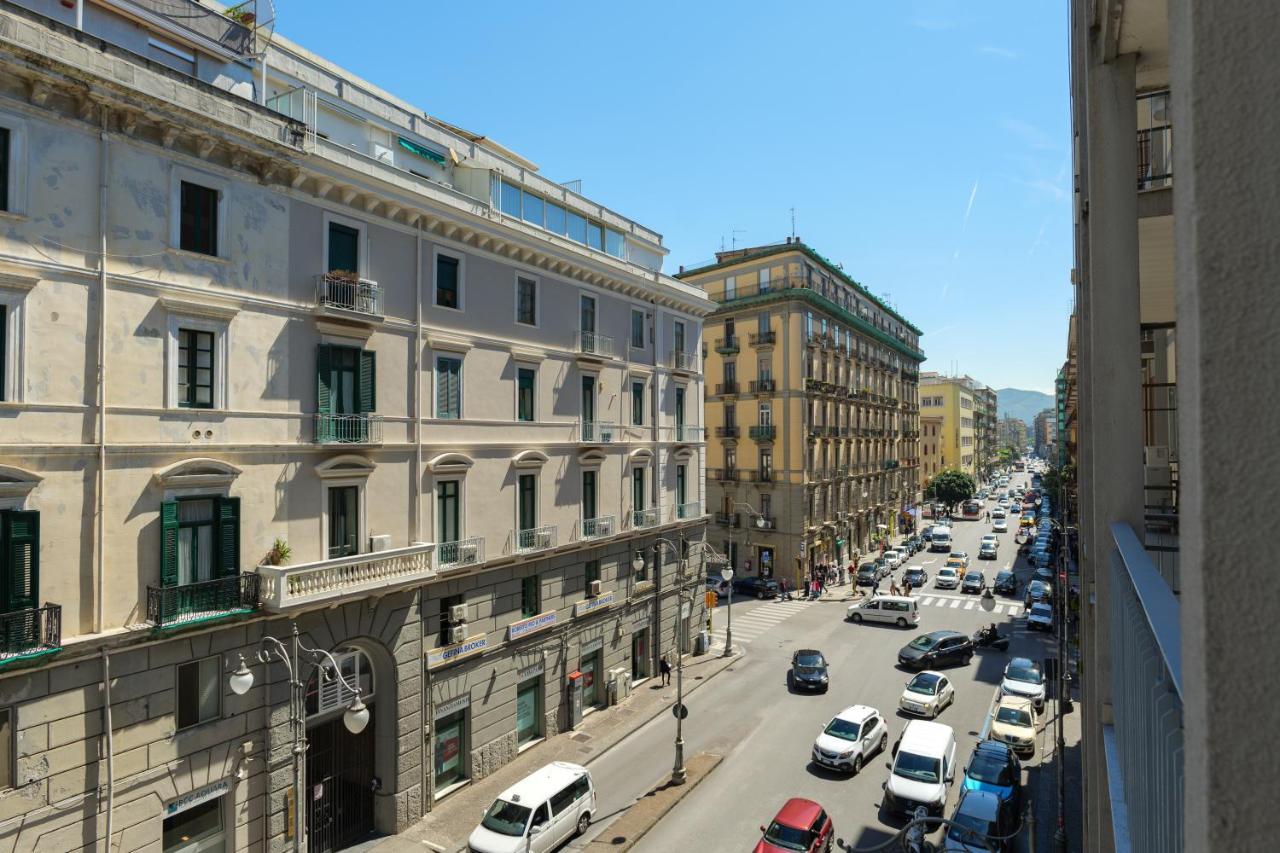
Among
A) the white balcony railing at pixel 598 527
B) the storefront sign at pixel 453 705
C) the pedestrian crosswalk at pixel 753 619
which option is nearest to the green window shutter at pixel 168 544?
the storefront sign at pixel 453 705

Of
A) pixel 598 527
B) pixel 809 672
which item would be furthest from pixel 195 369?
pixel 809 672

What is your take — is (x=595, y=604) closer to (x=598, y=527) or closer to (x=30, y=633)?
(x=598, y=527)

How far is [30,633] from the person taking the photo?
12.5m

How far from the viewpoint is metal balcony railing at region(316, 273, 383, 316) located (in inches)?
693

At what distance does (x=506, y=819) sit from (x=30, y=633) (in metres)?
10.7

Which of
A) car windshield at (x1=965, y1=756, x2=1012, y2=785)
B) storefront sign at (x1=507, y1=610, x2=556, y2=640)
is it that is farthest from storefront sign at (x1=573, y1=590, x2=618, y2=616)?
car windshield at (x1=965, y1=756, x2=1012, y2=785)

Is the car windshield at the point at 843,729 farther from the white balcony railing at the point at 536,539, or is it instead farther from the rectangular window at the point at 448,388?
the rectangular window at the point at 448,388

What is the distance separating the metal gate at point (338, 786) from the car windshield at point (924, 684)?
19.2 metres

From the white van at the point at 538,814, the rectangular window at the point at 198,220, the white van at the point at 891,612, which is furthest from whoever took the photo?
the white van at the point at 891,612

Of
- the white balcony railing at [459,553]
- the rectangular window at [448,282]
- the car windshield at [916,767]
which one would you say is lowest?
the car windshield at [916,767]

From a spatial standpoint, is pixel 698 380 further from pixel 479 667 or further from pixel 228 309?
pixel 228 309

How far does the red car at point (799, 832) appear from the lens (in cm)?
1611

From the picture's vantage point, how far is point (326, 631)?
57.0 ft

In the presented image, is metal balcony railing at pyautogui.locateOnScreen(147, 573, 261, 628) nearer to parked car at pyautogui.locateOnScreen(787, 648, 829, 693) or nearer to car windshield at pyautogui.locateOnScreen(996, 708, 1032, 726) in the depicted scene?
parked car at pyautogui.locateOnScreen(787, 648, 829, 693)
